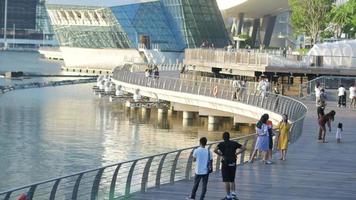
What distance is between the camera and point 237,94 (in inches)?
1924

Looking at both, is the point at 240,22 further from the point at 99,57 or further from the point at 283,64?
the point at 283,64

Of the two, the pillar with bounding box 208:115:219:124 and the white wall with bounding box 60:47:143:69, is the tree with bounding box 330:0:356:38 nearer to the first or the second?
the pillar with bounding box 208:115:219:124

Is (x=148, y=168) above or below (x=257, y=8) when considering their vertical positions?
below

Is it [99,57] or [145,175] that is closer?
[145,175]

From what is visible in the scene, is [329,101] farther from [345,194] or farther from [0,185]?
[345,194]

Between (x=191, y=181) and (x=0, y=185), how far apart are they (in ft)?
35.7

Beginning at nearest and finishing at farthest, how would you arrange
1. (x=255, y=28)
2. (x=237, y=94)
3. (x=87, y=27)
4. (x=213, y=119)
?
(x=237, y=94)
(x=213, y=119)
(x=255, y=28)
(x=87, y=27)

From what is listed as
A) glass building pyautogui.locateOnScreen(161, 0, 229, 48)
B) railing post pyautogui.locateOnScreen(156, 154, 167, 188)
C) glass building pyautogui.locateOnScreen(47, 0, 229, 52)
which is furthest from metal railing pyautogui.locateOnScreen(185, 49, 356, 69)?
glass building pyautogui.locateOnScreen(47, 0, 229, 52)

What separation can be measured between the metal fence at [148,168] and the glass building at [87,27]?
2375 inches

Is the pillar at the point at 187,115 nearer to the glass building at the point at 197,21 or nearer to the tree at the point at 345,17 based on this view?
the tree at the point at 345,17

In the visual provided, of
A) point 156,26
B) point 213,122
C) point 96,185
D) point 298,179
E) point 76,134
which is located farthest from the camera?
point 156,26

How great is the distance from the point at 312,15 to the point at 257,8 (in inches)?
1737

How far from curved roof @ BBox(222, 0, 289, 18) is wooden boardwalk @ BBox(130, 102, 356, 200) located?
9810 centimetres

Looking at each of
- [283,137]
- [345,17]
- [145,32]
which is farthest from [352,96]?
[145,32]
